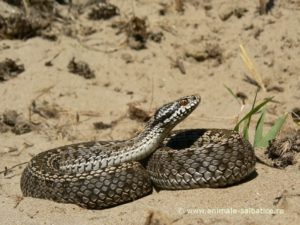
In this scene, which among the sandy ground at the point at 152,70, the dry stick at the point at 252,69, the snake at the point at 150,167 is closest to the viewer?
the snake at the point at 150,167

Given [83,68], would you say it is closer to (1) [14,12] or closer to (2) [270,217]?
(1) [14,12]

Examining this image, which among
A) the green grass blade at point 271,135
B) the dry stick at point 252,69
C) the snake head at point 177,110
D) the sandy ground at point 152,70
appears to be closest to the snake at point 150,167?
the snake head at point 177,110

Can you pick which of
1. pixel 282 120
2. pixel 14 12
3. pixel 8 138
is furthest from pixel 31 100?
pixel 282 120

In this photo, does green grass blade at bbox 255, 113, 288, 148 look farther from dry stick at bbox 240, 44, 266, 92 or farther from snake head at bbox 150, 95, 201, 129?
dry stick at bbox 240, 44, 266, 92

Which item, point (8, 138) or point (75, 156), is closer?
point (75, 156)

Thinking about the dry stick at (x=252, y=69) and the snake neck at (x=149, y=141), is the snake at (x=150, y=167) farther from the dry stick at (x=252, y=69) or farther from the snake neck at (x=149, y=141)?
the dry stick at (x=252, y=69)

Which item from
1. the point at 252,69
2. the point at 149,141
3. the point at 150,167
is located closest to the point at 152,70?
the point at 252,69
